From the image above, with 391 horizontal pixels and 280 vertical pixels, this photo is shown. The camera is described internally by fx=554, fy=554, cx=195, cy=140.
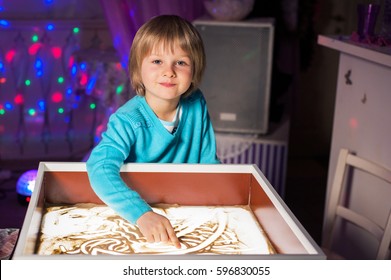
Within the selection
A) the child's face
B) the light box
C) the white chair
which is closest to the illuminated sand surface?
the light box

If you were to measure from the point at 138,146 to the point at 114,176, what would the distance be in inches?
8.7

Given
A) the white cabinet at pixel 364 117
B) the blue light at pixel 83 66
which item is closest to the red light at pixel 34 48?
the blue light at pixel 83 66

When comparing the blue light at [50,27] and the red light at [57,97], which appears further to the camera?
the red light at [57,97]

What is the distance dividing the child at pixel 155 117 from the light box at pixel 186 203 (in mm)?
46

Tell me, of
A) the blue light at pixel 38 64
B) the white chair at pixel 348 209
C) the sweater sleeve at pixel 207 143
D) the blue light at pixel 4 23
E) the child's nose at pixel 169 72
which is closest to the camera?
the child's nose at pixel 169 72

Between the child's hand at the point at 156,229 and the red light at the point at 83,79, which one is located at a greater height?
the child's hand at the point at 156,229

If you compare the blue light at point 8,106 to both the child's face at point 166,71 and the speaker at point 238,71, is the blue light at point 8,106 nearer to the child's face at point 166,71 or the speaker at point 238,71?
the speaker at point 238,71

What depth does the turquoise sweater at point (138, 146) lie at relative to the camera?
1.04 metres

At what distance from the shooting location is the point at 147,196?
1.12m

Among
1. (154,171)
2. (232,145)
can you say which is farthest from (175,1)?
(154,171)

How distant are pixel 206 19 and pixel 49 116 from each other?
4.53ft

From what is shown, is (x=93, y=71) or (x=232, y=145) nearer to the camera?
(x=232, y=145)

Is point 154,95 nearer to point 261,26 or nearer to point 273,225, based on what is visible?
point 273,225
